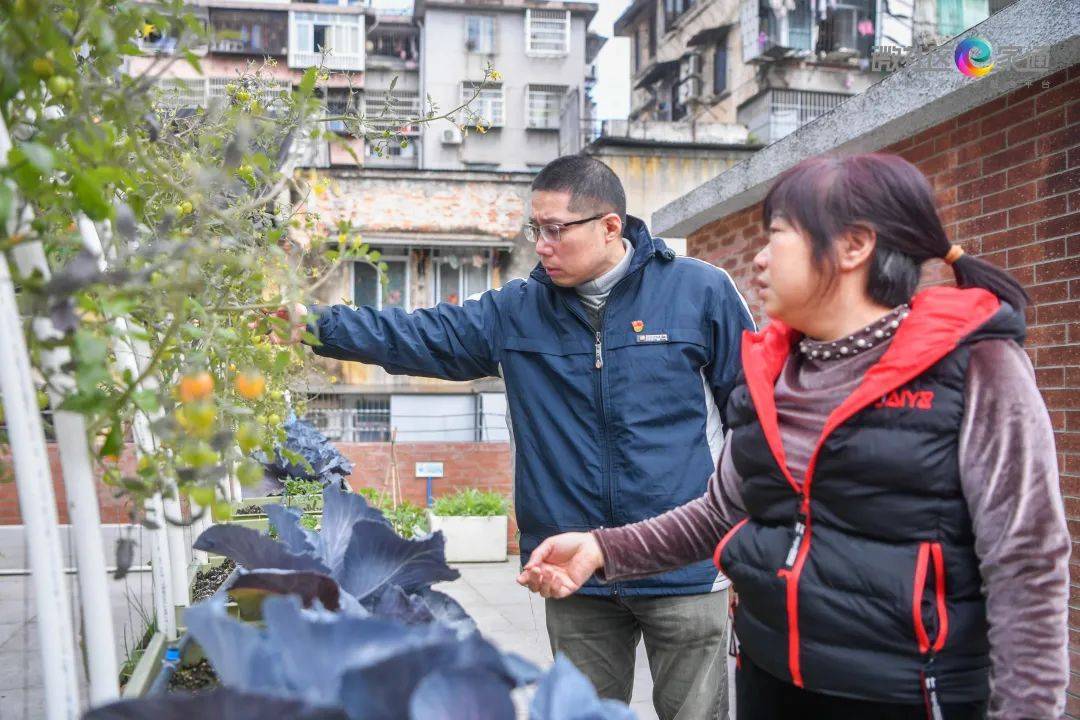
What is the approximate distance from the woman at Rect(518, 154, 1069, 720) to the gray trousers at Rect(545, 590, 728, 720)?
85 centimetres

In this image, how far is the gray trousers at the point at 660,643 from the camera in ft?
8.30

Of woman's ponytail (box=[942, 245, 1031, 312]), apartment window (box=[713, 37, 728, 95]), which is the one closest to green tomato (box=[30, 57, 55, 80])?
woman's ponytail (box=[942, 245, 1031, 312])

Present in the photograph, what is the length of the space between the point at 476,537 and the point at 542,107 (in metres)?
20.5

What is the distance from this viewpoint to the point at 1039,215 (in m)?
3.41

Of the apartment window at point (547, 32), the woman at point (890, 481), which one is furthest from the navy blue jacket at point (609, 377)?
the apartment window at point (547, 32)

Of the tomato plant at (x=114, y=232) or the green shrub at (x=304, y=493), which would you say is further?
the green shrub at (x=304, y=493)

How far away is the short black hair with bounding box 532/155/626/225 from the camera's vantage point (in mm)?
2662

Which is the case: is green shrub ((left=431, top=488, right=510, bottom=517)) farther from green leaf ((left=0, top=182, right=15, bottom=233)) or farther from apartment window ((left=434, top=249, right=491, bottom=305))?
apartment window ((left=434, top=249, right=491, bottom=305))

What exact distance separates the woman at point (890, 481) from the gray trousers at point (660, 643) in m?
0.85

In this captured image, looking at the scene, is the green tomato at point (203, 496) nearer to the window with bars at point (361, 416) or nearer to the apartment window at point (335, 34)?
the window with bars at point (361, 416)

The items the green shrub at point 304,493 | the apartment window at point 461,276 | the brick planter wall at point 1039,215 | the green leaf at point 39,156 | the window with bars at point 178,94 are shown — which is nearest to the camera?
the green leaf at point 39,156

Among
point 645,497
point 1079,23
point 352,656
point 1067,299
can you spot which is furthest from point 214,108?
point 1067,299

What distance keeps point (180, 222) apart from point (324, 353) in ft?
2.40

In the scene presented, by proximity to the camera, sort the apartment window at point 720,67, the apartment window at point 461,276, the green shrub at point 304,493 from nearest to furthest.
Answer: the green shrub at point 304,493 < the apartment window at point 461,276 < the apartment window at point 720,67
